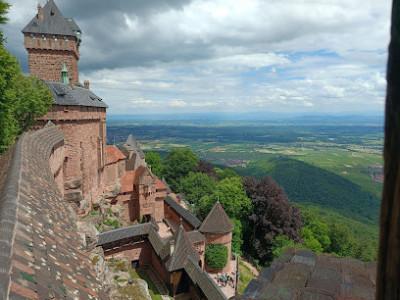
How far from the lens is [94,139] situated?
2103cm

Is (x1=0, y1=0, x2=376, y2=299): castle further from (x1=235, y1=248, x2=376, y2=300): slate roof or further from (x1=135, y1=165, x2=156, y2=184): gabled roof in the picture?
(x1=135, y1=165, x2=156, y2=184): gabled roof

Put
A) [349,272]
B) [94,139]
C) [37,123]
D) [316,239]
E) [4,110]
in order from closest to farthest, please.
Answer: [349,272]
[4,110]
[37,123]
[94,139]
[316,239]

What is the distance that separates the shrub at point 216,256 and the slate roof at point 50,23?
22.9 m

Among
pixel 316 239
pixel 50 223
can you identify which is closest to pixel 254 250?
pixel 316 239

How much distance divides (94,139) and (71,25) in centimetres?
1103

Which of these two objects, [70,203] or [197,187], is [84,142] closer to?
[70,203]

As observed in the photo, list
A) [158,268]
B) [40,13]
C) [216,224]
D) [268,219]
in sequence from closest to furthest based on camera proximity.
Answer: [40,13] → [158,268] → [216,224] → [268,219]

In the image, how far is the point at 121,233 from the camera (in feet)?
73.9

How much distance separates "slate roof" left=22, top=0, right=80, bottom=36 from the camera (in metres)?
21.0

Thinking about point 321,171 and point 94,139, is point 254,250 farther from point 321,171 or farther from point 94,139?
point 321,171

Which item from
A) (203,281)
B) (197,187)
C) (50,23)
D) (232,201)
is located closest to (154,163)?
(197,187)

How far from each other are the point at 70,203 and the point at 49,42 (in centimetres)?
1377

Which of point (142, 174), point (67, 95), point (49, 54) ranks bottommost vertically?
point (142, 174)

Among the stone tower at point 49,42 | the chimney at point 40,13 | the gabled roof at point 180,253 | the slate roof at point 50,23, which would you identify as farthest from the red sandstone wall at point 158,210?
the chimney at point 40,13
